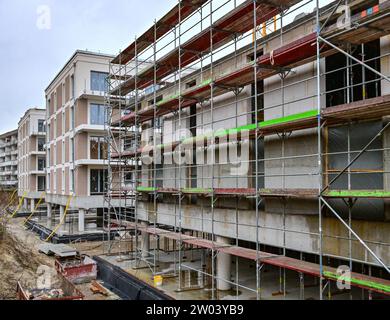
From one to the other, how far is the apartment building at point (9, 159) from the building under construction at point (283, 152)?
219ft

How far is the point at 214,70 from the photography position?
15414 millimetres

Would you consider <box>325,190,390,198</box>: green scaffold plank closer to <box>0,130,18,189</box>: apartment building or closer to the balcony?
the balcony

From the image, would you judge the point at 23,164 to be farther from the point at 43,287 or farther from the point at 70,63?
the point at 43,287

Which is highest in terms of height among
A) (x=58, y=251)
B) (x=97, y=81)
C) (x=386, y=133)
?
(x=97, y=81)

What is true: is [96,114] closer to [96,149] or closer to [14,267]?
[96,149]

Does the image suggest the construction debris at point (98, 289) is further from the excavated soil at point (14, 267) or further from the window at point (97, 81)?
the window at point (97, 81)

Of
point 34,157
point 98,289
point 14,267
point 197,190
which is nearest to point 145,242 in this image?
point 98,289

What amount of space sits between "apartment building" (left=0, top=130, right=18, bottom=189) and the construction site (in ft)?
208

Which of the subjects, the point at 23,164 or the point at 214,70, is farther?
Result: the point at 23,164

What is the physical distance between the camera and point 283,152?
11.5 metres

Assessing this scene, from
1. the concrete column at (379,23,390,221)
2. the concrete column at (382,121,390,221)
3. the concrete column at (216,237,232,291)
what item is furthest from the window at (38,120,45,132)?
the concrete column at (382,121,390,221)

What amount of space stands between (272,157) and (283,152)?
52 centimetres

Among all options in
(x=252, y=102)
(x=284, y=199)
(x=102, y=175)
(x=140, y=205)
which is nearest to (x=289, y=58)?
(x=252, y=102)
